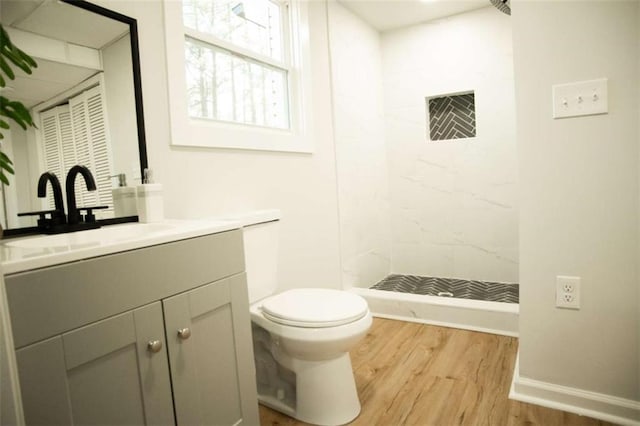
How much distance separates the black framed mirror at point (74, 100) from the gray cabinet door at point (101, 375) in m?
0.58

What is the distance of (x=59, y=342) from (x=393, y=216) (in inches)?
115

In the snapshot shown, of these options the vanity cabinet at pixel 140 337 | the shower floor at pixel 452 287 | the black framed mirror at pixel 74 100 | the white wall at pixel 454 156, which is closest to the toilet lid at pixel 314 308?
the vanity cabinet at pixel 140 337

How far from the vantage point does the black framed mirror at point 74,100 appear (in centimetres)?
122

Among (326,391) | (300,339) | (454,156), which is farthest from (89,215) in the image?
(454,156)

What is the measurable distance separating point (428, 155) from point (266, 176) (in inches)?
67.2

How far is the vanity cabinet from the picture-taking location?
0.79 metres

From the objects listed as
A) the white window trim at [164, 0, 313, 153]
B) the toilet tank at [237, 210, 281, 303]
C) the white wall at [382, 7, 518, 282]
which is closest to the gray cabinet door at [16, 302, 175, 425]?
the toilet tank at [237, 210, 281, 303]

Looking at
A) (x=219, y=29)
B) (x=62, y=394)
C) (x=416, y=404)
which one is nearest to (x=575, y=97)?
(x=416, y=404)

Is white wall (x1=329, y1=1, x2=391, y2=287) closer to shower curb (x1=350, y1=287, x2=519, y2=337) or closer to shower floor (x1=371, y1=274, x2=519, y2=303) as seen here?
shower floor (x1=371, y1=274, x2=519, y2=303)

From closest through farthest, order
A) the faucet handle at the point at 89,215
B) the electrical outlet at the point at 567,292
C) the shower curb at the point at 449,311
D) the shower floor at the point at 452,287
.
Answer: the faucet handle at the point at 89,215
the electrical outlet at the point at 567,292
the shower curb at the point at 449,311
the shower floor at the point at 452,287

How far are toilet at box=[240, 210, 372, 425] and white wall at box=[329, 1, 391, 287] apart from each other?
1.08m

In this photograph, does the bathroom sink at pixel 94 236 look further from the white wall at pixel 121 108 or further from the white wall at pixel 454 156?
the white wall at pixel 454 156

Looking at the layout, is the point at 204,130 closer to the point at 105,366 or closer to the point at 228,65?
the point at 228,65

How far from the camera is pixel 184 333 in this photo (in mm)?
1076
